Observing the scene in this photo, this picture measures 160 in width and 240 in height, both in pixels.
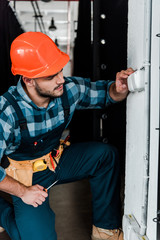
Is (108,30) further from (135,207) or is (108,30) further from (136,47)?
(135,207)

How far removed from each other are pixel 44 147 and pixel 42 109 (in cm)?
22

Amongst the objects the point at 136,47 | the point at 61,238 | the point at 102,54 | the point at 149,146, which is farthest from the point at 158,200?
the point at 102,54

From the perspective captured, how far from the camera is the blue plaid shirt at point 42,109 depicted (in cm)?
123

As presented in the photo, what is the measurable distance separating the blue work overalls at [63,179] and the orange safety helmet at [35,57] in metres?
0.18

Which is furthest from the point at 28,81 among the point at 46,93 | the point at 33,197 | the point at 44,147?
the point at 33,197

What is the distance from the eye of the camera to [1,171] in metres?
1.19

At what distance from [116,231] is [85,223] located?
0.75 ft

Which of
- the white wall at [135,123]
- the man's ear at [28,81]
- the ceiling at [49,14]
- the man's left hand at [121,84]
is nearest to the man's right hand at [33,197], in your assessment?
the white wall at [135,123]

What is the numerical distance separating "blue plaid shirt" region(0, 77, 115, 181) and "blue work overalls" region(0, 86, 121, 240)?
0.03m

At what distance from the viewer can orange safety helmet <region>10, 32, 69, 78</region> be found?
49.4 inches

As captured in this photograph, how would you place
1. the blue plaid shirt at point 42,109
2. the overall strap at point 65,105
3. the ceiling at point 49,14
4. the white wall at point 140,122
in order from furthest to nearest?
1. the ceiling at point 49,14
2. the overall strap at point 65,105
3. the blue plaid shirt at point 42,109
4. the white wall at point 140,122

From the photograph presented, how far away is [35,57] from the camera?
1.25 metres

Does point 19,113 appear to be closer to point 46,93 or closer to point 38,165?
point 46,93

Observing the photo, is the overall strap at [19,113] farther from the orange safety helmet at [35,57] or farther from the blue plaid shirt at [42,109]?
the orange safety helmet at [35,57]
